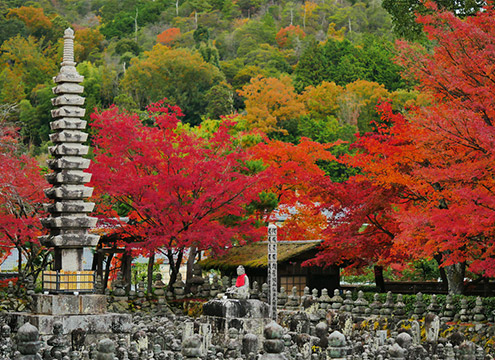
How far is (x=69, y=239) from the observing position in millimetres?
19859

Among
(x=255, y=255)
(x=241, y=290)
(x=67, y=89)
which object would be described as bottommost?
(x=241, y=290)

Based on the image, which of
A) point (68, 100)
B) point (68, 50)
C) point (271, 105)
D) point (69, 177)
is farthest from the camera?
point (271, 105)

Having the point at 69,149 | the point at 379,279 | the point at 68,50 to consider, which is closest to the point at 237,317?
the point at 69,149

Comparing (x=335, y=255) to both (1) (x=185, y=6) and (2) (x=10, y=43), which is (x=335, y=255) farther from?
(1) (x=185, y=6)

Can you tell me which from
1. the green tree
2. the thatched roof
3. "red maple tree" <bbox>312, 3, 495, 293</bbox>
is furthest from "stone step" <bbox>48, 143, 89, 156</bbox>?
the green tree

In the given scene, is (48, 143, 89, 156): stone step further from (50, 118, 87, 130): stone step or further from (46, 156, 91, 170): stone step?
(50, 118, 87, 130): stone step

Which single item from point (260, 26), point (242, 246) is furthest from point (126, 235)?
point (260, 26)

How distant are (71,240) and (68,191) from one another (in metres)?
1.33

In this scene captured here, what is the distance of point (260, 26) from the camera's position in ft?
286

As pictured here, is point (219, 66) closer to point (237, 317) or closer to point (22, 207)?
point (22, 207)

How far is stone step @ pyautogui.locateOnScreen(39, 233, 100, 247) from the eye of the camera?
1981 cm

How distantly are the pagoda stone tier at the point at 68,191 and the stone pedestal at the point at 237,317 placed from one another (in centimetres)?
354

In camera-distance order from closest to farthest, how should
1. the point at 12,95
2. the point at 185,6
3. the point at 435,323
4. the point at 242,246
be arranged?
the point at 435,323, the point at 242,246, the point at 12,95, the point at 185,6

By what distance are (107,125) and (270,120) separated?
2752 cm
